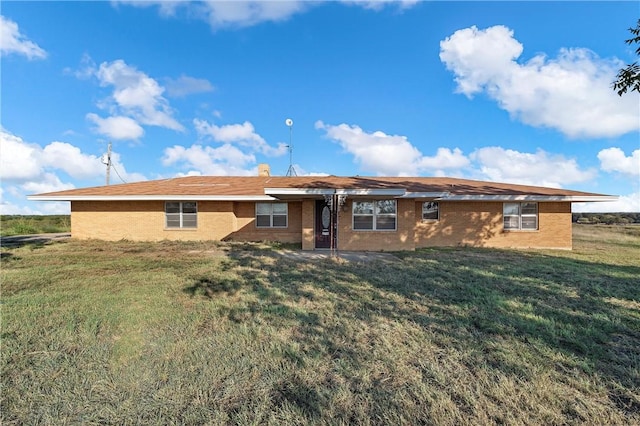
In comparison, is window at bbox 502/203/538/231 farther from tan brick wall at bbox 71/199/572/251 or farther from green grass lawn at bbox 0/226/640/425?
green grass lawn at bbox 0/226/640/425

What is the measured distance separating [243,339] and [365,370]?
165 centimetres

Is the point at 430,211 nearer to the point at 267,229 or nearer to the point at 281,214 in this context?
the point at 281,214

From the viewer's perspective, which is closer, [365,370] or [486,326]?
[365,370]

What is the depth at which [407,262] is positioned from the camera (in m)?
9.99

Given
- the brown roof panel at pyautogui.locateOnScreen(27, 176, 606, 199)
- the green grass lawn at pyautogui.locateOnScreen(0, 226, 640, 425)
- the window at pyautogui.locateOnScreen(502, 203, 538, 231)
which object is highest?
the brown roof panel at pyautogui.locateOnScreen(27, 176, 606, 199)

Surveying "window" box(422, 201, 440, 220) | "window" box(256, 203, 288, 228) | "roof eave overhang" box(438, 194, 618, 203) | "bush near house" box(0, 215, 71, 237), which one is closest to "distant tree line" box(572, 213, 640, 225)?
"roof eave overhang" box(438, 194, 618, 203)

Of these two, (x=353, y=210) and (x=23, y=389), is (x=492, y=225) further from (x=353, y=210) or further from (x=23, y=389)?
(x=23, y=389)

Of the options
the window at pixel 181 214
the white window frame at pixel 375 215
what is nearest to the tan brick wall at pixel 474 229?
the white window frame at pixel 375 215

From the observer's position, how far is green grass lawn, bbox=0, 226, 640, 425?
111 inches

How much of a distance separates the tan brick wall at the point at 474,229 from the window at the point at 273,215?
6.24 metres

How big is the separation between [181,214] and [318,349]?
13199 mm

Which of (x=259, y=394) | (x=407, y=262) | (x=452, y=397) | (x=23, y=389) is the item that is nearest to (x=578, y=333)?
(x=452, y=397)

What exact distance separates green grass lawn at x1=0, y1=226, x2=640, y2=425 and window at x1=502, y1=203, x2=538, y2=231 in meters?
7.40

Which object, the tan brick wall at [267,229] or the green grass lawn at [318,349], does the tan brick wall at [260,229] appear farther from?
the green grass lawn at [318,349]
